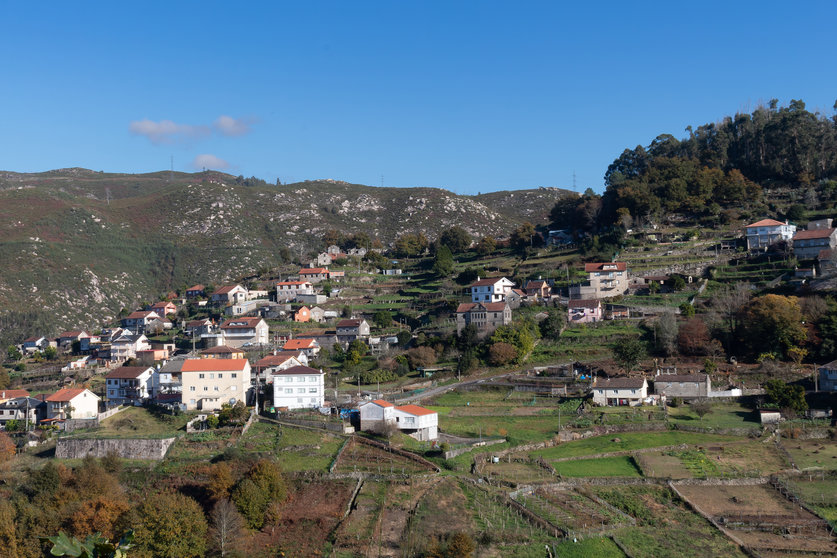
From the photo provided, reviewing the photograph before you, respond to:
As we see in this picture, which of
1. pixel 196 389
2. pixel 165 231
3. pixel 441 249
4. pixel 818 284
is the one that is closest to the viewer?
pixel 196 389

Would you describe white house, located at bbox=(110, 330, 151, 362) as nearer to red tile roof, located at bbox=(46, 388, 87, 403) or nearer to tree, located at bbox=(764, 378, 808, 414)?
red tile roof, located at bbox=(46, 388, 87, 403)

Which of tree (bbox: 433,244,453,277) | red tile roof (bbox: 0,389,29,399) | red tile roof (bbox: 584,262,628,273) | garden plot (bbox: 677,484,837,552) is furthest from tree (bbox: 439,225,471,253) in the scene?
garden plot (bbox: 677,484,837,552)

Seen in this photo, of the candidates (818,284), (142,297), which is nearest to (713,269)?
(818,284)

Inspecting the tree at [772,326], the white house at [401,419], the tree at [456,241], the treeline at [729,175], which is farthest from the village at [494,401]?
the tree at [456,241]

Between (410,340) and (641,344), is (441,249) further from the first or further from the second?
(641,344)

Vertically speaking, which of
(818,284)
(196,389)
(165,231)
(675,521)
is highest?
(165,231)

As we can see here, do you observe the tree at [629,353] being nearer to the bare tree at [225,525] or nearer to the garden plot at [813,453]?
the garden plot at [813,453]

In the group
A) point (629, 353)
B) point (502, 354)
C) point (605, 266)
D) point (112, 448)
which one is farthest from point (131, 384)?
point (605, 266)
